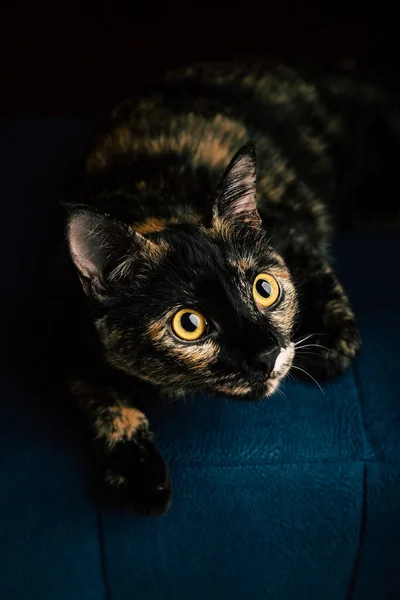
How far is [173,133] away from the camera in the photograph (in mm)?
1339

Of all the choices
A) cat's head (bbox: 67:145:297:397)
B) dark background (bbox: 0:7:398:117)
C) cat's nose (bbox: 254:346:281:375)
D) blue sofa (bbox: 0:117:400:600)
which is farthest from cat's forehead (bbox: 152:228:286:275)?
dark background (bbox: 0:7:398:117)

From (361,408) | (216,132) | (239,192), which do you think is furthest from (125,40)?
(361,408)

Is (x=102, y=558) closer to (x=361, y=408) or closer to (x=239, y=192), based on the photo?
(x=361, y=408)

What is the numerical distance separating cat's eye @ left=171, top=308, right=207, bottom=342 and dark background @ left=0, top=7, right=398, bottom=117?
54.0 inches

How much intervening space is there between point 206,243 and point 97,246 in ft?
0.57

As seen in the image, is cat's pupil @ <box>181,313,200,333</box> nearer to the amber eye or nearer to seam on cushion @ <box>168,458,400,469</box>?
the amber eye

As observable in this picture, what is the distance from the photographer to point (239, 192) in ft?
3.46

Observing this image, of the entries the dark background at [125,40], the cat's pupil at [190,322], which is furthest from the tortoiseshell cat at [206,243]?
the dark background at [125,40]

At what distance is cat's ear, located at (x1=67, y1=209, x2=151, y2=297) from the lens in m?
0.91

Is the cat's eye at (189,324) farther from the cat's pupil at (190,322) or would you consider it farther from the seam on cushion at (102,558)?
the seam on cushion at (102,558)

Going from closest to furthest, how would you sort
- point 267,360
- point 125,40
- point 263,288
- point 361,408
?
point 267,360 < point 263,288 < point 361,408 < point 125,40

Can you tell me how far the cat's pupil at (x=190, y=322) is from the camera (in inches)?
38.2

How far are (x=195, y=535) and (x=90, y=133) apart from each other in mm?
1044

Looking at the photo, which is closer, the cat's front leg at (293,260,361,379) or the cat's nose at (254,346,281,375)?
the cat's nose at (254,346,281,375)
